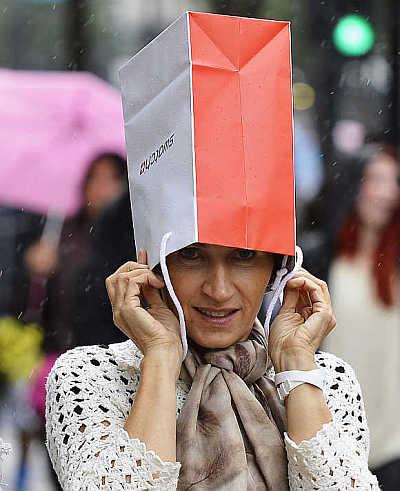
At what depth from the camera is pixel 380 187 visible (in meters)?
6.62

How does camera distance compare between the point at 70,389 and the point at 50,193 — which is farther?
the point at 50,193

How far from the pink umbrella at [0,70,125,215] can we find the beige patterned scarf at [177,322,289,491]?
2947 mm

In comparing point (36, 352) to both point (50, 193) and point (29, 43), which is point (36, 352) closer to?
point (50, 193)

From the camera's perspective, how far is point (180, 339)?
128 inches

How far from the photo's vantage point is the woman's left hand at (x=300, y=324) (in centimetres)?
330

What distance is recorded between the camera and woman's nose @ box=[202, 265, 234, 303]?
3184 mm

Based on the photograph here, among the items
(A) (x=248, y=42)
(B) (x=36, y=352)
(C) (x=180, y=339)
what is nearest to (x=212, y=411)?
(C) (x=180, y=339)

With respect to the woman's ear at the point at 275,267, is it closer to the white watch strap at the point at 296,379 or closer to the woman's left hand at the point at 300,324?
the woman's left hand at the point at 300,324

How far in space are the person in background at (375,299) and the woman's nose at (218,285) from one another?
3.23 m

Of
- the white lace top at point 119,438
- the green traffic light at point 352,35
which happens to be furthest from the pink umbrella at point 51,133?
the white lace top at point 119,438

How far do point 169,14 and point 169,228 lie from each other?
3.39 meters

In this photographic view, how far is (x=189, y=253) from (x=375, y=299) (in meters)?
3.43

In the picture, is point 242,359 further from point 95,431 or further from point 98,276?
point 98,276

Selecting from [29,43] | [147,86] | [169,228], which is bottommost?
[29,43]
